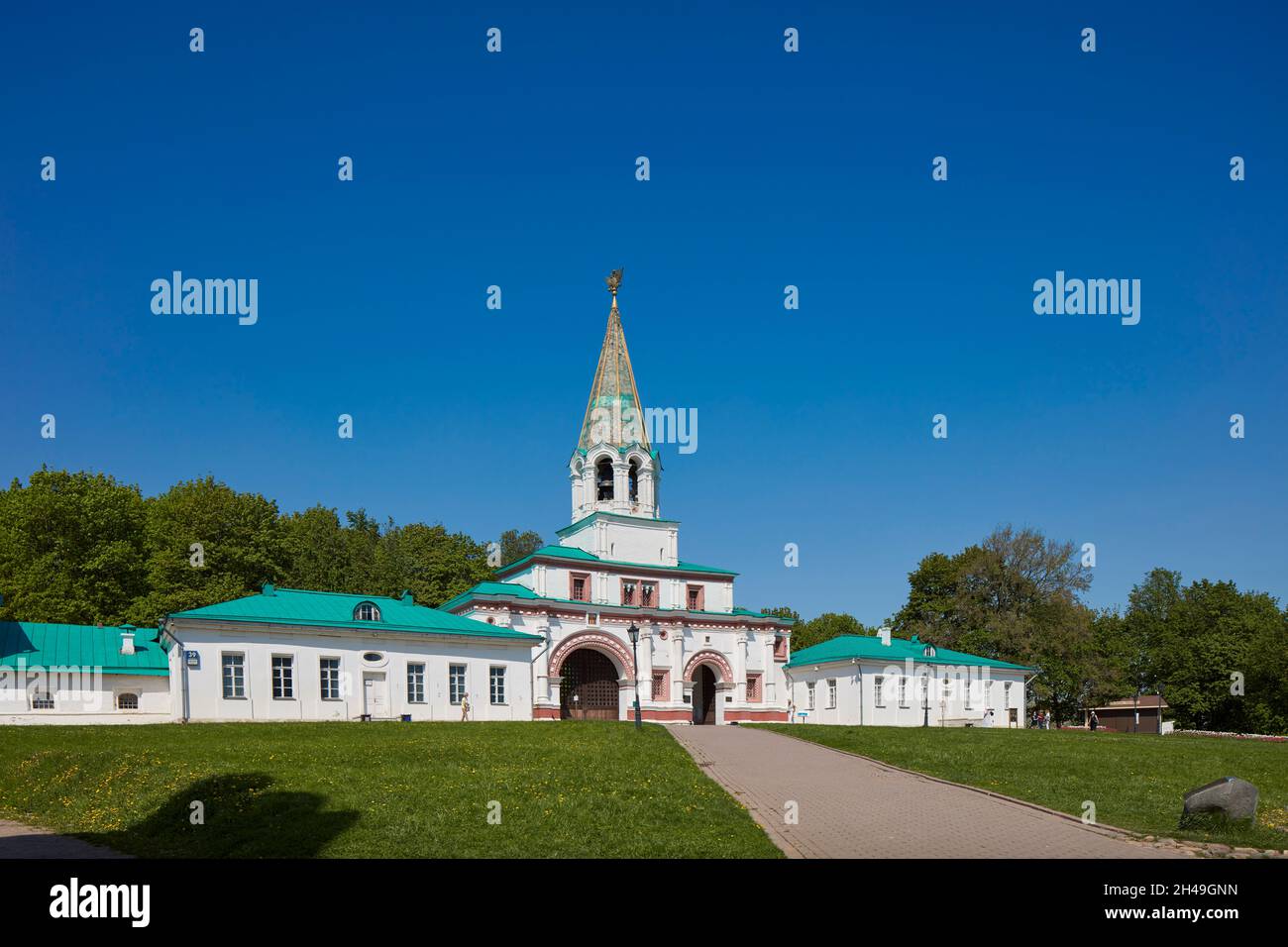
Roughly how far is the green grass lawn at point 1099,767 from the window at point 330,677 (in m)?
15.9

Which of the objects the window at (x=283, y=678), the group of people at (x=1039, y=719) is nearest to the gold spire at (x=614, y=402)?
the window at (x=283, y=678)

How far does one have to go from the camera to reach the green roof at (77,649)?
38.4m

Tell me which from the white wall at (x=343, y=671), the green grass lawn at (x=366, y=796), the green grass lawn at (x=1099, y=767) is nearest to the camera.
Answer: the green grass lawn at (x=366, y=796)

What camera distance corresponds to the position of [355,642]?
38.8 metres

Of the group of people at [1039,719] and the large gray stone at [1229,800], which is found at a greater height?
the large gray stone at [1229,800]

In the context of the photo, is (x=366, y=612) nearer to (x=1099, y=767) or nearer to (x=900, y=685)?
(x=1099, y=767)

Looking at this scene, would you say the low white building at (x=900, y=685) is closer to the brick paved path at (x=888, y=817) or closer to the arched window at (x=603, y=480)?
the arched window at (x=603, y=480)

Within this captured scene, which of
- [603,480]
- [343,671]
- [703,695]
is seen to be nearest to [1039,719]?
[703,695]

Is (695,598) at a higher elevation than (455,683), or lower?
higher

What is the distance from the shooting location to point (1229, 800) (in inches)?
638

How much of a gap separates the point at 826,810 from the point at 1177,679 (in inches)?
2168

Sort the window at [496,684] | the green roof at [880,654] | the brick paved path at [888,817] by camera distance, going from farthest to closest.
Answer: the green roof at [880,654]
the window at [496,684]
the brick paved path at [888,817]

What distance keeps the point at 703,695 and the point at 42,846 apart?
138 feet
